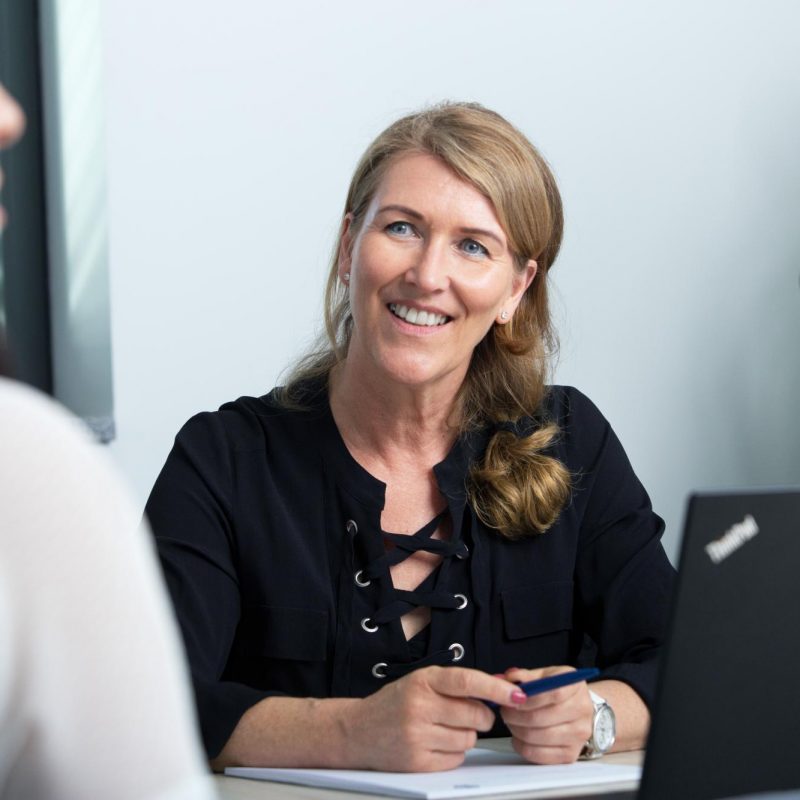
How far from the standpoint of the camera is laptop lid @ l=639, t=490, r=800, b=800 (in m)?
1.01

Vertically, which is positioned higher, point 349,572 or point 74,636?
point 74,636

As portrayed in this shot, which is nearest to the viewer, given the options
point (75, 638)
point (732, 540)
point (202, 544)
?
point (75, 638)

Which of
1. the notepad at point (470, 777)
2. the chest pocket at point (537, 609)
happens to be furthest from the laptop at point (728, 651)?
the chest pocket at point (537, 609)

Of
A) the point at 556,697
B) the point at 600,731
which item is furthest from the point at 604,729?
the point at 556,697

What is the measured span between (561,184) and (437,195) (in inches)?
65.2

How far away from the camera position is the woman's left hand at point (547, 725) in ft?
4.58

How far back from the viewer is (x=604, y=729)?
1.49 metres

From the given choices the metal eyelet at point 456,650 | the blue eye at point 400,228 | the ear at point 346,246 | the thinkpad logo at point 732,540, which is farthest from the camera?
the ear at point 346,246

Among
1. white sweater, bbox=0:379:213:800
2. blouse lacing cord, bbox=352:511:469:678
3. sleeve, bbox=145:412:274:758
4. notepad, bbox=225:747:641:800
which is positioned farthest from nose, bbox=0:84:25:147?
blouse lacing cord, bbox=352:511:469:678

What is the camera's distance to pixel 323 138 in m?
3.13

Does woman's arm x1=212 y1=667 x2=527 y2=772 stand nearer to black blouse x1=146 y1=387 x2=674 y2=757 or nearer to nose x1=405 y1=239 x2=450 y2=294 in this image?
black blouse x1=146 y1=387 x2=674 y2=757

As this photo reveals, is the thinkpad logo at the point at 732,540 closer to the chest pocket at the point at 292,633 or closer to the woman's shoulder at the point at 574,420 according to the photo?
the chest pocket at the point at 292,633

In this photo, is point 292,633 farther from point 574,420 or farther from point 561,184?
point 561,184

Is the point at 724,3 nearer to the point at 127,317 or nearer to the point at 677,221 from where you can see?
the point at 677,221
